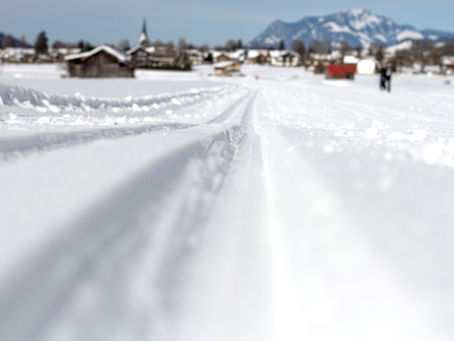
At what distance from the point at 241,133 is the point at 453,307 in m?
3.71

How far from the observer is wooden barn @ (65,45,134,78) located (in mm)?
41125

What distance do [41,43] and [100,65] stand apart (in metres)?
119

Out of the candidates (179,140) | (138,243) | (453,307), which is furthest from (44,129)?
(453,307)

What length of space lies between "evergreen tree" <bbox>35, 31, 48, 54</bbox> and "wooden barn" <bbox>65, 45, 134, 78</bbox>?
116m

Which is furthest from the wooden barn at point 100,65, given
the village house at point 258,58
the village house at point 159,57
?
the village house at point 258,58

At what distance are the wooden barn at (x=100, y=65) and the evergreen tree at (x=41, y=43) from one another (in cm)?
11587

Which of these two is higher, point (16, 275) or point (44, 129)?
point (44, 129)

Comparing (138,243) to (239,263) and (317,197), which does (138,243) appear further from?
(317,197)

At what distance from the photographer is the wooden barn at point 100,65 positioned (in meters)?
41.1

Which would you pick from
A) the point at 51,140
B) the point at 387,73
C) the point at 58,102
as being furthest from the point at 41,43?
the point at 51,140

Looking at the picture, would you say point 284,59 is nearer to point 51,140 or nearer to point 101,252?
point 51,140

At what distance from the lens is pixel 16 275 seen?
4.45 ft

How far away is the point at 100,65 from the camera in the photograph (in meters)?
41.5

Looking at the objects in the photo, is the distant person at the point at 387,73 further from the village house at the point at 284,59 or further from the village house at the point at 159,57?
the village house at the point at 284,59
